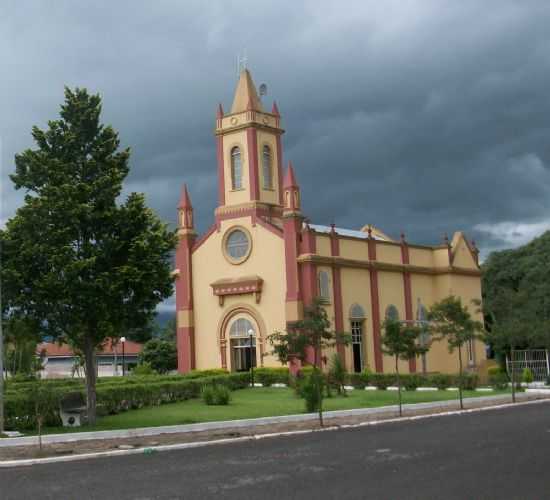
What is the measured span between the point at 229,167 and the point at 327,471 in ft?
117

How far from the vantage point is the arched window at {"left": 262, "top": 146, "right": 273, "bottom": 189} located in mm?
47500

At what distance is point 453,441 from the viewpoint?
1719 cm

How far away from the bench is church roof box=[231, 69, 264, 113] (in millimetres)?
27804

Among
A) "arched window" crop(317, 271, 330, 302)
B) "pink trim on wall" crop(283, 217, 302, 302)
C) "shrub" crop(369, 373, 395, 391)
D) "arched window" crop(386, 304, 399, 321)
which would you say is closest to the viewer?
"shrub" crop(369, 373, 395, 391)

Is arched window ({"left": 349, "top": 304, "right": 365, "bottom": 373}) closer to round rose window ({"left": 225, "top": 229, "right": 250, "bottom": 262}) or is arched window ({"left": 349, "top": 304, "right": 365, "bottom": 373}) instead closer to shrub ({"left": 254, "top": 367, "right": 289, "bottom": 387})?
shrub ({"left": 254, "top": 367, "right": 289, "bottom": 387})

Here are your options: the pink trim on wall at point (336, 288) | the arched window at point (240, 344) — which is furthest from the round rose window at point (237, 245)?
the pink trim on wall at point (336, 288)

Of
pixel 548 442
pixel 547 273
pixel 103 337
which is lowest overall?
pixel 548 442

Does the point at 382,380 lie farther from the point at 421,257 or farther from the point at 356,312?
the point at 421,257

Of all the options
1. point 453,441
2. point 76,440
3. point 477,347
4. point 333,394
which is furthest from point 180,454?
point 477,347

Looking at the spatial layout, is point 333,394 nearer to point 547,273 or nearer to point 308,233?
point 308,233

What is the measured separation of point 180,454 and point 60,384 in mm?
15319

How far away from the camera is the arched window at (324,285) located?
43681 millimetres

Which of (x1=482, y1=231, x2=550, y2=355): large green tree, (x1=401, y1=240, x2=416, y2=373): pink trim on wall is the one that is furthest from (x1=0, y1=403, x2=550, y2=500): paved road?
(x1=401, y1=240, x2=416, y2=373): pink trim on wall

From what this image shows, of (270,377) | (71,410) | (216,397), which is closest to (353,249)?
(270,377)
